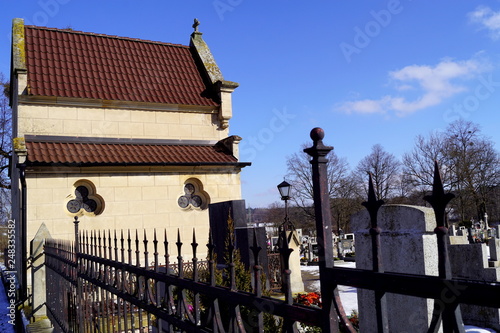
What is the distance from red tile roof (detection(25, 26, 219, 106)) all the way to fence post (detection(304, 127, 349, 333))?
14.5 meters

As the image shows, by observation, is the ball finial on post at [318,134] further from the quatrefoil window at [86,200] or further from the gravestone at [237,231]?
the quatrefoil window at [86,200]

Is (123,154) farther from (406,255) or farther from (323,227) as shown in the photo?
(323,227)

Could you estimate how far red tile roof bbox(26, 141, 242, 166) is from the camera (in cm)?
1301

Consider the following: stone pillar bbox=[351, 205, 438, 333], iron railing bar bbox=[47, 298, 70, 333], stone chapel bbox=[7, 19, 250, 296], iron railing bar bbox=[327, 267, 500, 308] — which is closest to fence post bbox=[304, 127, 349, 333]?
iron railing bar bbox=[327, 267, 500, 308]

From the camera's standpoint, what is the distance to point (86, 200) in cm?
1355

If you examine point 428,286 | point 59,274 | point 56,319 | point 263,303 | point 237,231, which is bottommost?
point 56,319

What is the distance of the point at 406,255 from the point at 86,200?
37.5ft

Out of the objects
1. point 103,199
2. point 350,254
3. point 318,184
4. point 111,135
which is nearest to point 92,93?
point 111,135

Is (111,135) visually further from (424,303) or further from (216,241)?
(424,303)

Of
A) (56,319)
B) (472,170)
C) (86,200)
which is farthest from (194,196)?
(472,170)

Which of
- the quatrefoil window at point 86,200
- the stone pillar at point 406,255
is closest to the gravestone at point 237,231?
the stone pillar at point 406,255

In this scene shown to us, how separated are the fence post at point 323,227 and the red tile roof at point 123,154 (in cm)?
1248

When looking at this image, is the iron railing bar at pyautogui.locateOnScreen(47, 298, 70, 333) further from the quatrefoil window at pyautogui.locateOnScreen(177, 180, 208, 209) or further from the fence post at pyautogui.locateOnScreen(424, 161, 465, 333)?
the quatrefoil window at pyautogui.locateOnScreen(177, 180, 208, 209)

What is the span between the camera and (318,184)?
1783mm
